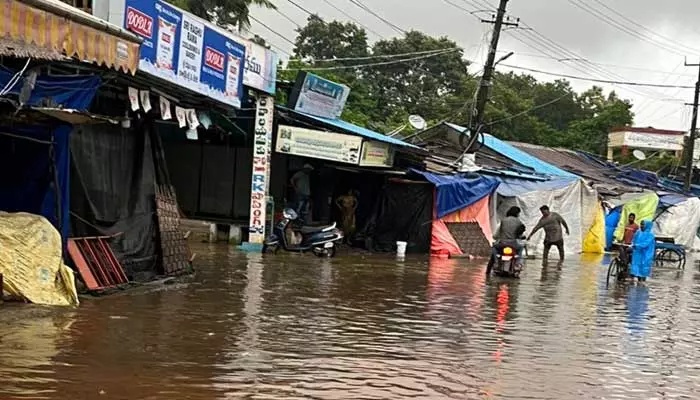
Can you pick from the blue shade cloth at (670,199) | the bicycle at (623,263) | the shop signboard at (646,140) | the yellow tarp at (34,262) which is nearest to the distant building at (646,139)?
the shop signboard at (646,140)

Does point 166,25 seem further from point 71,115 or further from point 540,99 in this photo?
point 540,99

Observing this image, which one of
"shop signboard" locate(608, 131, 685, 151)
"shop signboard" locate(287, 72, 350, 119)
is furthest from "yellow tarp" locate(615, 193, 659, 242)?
"shop signboard" locate(608, 131, 685, 151)

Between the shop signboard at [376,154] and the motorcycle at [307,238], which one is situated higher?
the shop signboard at [376,154]

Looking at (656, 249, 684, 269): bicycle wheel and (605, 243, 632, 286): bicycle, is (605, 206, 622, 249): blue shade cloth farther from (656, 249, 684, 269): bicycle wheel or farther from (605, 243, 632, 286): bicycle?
(605, 243, 632, 286): bicycle

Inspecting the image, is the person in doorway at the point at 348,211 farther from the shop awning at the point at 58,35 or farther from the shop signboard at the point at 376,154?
the shop awning at the point at 58,35

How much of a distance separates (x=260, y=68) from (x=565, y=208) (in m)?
13.8

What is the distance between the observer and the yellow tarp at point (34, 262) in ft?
31.3

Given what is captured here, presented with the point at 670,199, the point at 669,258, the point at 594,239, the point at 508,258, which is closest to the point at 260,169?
the point at 508,258

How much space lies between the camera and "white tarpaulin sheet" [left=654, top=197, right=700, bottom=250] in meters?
34.9

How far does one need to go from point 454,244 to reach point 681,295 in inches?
307

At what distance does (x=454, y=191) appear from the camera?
76.5ft

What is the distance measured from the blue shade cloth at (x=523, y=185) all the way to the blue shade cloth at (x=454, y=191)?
1.21 meters

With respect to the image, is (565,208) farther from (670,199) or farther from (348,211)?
(348,211)

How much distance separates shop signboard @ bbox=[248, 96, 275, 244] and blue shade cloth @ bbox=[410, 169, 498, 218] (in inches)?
199
